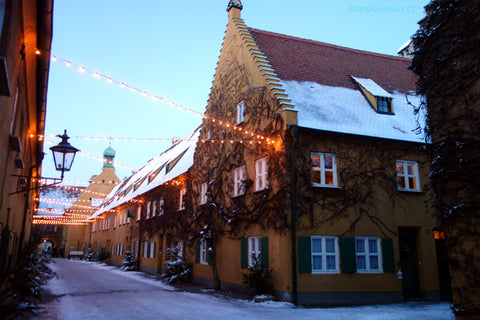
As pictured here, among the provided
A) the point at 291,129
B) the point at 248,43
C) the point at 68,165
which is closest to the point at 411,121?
the point at 291,129

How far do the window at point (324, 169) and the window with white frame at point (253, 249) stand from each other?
119 inches

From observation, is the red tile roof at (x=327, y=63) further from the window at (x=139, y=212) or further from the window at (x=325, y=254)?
the window at (x=139, y=212)

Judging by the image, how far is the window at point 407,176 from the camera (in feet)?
49.1

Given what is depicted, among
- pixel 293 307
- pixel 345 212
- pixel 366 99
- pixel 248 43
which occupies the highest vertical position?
pixel 248 43

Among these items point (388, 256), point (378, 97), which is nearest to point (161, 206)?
point (378, 97)

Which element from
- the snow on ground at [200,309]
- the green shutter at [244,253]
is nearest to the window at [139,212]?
the snow on ground at [200,309]

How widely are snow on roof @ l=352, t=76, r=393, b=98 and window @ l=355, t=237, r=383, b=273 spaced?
6.02 m

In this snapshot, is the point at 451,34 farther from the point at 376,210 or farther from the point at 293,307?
the point at 293,307

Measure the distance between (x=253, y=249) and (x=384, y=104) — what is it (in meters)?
8.04

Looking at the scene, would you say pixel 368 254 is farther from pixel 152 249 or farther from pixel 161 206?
pixel 152 249

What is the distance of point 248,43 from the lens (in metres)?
16.8

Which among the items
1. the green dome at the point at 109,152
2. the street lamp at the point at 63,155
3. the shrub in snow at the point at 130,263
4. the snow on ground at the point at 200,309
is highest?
the green dome at the point at 109,152

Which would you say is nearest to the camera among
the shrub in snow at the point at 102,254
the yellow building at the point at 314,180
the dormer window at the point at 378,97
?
the yellow building at the point at 314,180

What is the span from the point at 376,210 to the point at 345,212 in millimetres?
1314
